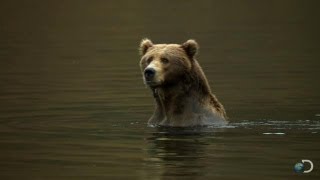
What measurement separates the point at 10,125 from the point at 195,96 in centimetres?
348

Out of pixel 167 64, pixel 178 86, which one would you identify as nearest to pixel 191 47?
pixel 167 64

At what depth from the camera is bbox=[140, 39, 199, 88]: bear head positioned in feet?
66.1

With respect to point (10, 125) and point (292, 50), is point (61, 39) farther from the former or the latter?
point (10, 125)

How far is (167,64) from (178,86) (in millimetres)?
507

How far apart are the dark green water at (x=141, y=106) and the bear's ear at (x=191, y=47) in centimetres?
124

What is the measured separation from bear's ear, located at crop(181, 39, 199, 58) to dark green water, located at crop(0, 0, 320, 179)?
4.08 feet

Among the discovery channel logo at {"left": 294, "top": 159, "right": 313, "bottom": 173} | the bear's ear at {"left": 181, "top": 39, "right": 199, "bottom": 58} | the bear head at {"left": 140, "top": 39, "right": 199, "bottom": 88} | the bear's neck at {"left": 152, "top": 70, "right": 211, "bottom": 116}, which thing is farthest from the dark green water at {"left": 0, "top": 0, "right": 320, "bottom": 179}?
the bear's ear at {"left": 181, "top": 39, "right": 199, "bottom": 58}

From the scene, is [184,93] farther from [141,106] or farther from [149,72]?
[141,106]

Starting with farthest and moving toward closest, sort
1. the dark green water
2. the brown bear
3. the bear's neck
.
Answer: the bear's neck
the brown bear
the dark green water

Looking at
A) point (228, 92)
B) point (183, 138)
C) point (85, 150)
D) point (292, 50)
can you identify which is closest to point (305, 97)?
point (228, 92)

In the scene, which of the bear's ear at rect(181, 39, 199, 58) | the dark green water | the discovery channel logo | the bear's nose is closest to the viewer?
the discovery channel logo

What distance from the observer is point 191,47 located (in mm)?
20609

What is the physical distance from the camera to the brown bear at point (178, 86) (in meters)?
20.4

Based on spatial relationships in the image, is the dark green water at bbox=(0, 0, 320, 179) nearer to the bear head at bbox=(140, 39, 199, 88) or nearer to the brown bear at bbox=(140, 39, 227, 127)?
the brown bear at bbox=(140, 39, 227, 127)
